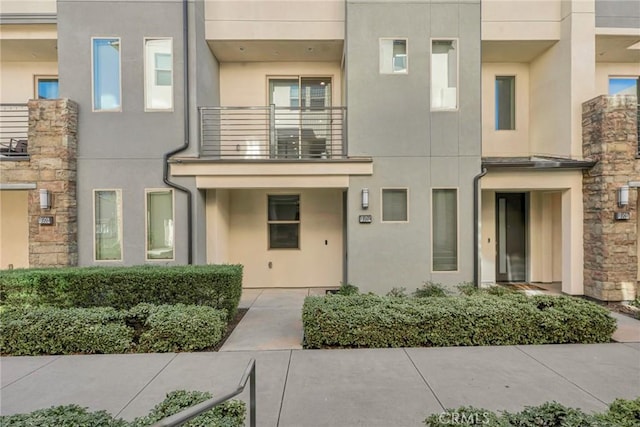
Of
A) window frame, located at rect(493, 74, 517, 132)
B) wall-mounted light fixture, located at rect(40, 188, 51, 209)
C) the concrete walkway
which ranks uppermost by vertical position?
window frame, located at rect(493, 74, 517, 132)

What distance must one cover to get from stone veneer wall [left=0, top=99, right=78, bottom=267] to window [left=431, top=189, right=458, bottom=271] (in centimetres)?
812

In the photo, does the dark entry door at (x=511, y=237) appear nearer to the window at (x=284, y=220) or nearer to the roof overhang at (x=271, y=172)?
the roof overhang at (x=271, y=172)

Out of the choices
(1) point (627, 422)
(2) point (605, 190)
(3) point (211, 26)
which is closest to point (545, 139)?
(2) point (605, 190)

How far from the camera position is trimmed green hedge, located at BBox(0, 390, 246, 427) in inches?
102

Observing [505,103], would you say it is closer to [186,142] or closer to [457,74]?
[457,74]

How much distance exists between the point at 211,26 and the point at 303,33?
7.30 ft

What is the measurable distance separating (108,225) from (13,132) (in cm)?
379

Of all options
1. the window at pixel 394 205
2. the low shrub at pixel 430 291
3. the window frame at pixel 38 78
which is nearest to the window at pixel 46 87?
the window frame at pixel 38 78

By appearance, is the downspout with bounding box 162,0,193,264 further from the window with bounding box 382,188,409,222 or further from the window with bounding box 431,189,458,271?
the window with bounding box 431,189,458,271

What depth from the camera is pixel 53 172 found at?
22.6 feet

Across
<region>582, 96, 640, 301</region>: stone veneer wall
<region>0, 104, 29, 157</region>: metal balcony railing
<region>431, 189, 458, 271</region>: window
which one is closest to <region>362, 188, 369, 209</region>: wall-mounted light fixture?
<region>431, 189, 458, 271</region>: window

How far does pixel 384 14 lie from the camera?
7.33 metres

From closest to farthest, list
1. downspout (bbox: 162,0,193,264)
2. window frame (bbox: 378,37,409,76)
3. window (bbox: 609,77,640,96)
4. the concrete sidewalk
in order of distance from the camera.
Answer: the concrete sidewalk
downspout (bbox: 162,0,193,264)
window frame (bbox: 378,37,409,76)
window (bbox: 609,77,640,96)

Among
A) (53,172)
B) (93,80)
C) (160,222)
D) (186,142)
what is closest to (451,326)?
(160,222)
